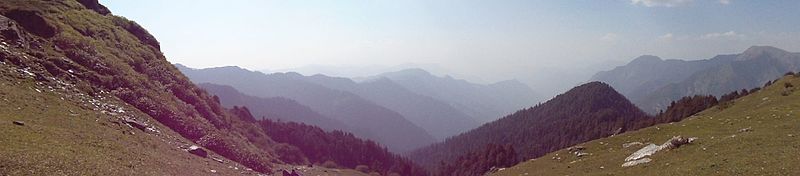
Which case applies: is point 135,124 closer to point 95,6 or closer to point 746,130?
point 746,130

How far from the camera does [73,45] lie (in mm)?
53094

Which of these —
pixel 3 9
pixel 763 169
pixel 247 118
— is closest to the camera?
pixel 763 169

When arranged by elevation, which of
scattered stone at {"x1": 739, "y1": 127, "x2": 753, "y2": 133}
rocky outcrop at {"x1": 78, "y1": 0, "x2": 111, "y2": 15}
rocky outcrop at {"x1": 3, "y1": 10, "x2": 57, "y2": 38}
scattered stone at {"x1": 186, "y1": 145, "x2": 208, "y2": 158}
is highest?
rocky outcrop at {"x1": 78, "y1": 0, "x2": 111, "y2": 15}

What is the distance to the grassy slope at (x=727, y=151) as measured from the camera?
27.2 meters

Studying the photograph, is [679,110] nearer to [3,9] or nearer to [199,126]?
[199,126]

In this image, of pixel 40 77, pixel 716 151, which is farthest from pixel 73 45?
pixel 716 151

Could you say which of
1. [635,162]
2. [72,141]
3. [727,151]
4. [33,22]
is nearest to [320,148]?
[33,22]

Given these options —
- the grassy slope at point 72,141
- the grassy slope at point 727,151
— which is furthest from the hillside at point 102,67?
the grassy slope at point 727,151

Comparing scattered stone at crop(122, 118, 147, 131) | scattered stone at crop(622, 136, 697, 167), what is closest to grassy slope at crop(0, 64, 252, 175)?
scattered stone at crop(122, 118, 147, 131)

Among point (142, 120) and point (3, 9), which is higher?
point (3, 9)

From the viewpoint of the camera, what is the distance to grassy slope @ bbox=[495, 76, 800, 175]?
27219 mm

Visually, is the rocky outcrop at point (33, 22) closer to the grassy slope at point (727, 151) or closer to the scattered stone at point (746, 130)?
the grassy slope at point (727, 151)

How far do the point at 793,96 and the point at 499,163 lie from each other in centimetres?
9018

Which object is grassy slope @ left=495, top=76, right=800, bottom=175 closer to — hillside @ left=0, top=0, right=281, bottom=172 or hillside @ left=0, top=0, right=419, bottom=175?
hillside @ left=0, top=0, right=419, bottom=175
